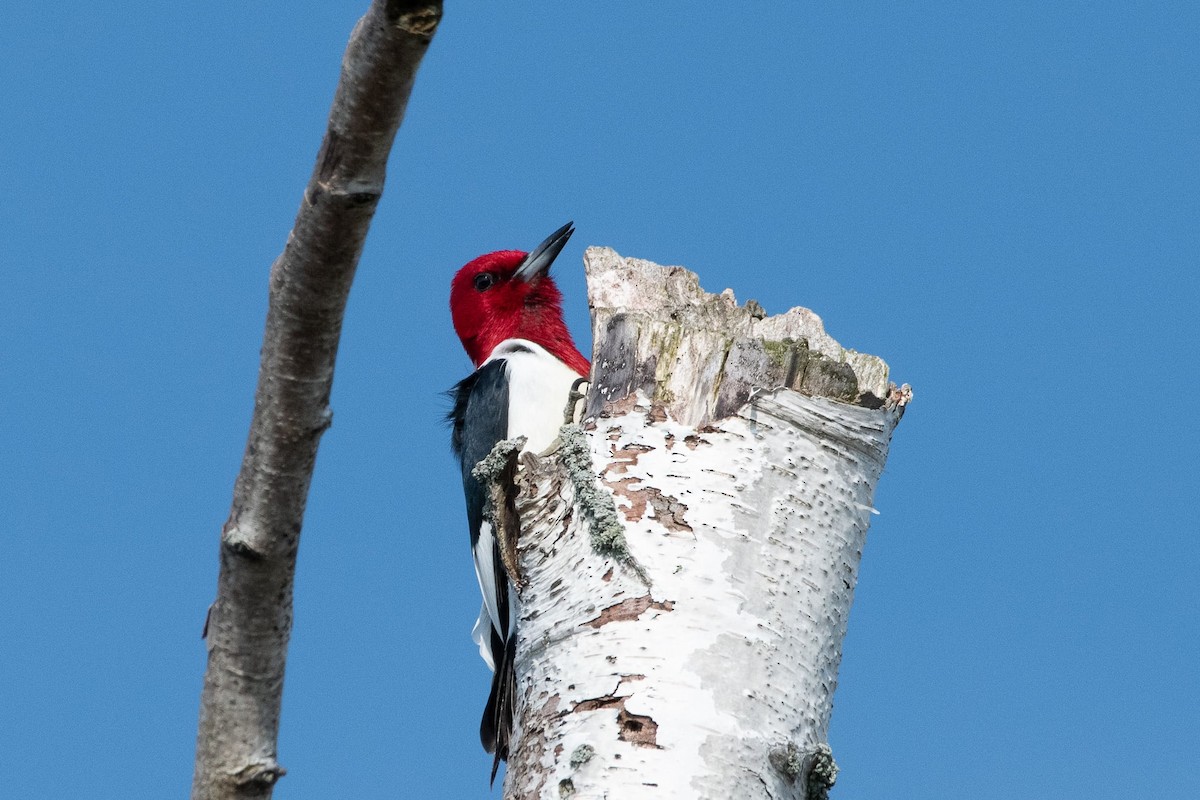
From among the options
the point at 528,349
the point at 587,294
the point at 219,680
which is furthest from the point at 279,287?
the point at 528,349

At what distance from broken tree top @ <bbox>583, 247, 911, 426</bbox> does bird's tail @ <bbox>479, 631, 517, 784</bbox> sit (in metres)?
0.81

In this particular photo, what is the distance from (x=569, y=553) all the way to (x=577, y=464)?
0.22 metres

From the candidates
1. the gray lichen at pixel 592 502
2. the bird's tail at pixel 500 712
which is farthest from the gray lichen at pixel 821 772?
the bird's tail at pixel 500 712

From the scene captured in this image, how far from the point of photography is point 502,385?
528 centimetres

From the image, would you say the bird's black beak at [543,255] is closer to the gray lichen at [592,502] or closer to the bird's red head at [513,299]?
the bird's red head at [513,299]

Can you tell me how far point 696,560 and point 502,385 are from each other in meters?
2.57

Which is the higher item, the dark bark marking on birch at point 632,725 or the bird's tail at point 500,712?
the bird's tail at point 500,712

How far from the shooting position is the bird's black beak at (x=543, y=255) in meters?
6.28

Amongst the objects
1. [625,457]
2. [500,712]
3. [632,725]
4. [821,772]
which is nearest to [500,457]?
[625,457]

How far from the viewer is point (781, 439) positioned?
3.07m

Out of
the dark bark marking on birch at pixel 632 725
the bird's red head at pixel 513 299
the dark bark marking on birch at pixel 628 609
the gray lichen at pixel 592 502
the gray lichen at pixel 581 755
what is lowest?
the gray lichen at pixel 581 755

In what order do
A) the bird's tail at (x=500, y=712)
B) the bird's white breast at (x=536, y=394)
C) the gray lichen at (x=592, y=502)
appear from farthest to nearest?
the bird's white breast at (x=536, y=394) < the bird's tail at (x=500, y=712) < the gray lichen at (x=592, y=502)

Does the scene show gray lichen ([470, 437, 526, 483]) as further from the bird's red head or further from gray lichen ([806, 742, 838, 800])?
the bird's red head

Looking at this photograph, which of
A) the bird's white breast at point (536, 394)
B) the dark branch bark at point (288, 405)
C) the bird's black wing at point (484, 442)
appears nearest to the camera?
the dark branch bark at point (288, 405)
